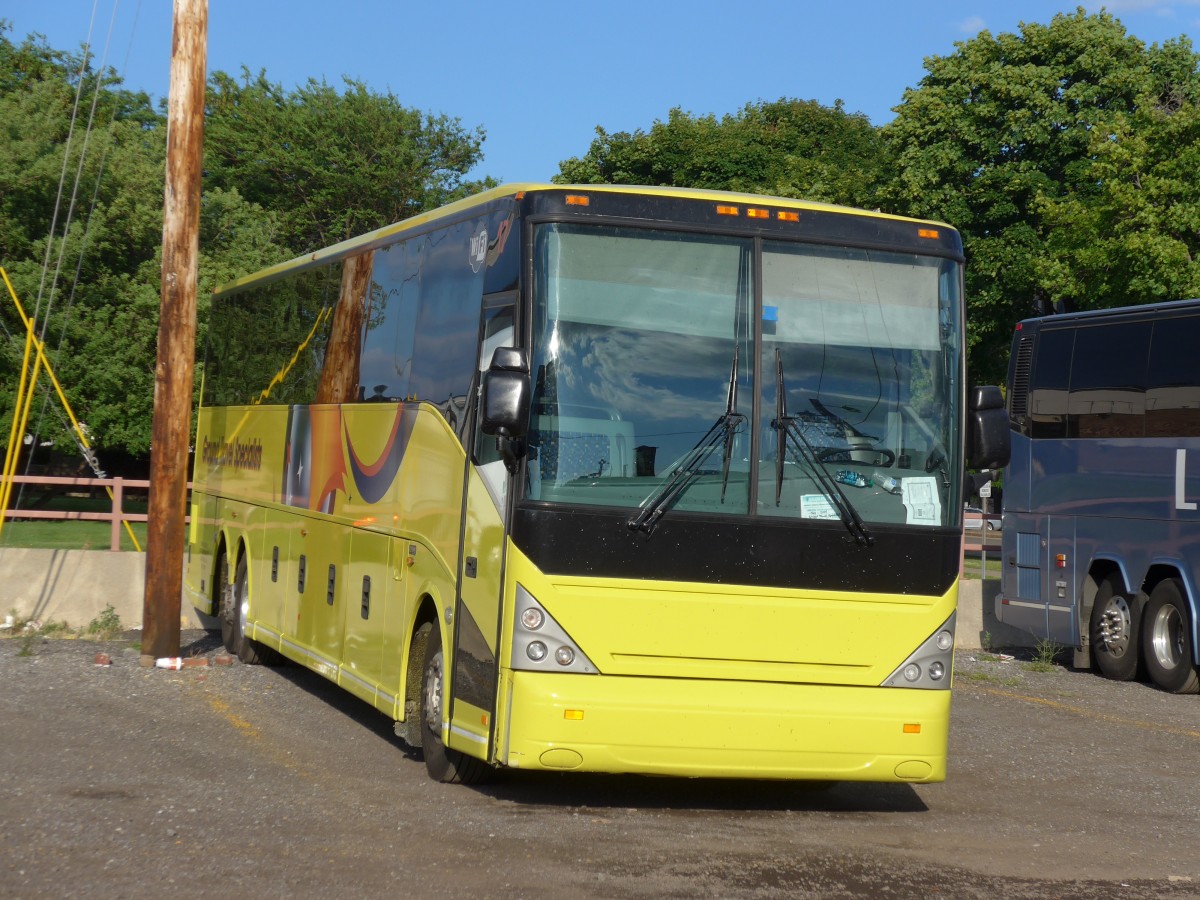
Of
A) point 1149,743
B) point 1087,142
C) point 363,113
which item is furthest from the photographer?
point 363,113

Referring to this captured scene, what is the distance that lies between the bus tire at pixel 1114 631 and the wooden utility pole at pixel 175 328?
32.2 feet

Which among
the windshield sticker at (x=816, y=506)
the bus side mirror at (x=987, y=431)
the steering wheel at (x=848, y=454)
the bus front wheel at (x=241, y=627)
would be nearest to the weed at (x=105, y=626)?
the bus front wheel at (x=241, y=627)

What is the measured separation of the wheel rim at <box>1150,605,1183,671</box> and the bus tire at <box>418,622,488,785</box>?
10.2 m

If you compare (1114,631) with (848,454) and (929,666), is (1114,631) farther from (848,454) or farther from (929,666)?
(848,454)

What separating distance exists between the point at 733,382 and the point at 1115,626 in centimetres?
1116

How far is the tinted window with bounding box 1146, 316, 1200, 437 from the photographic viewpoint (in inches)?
674

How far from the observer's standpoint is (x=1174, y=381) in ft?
57.1

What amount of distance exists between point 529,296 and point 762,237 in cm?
133

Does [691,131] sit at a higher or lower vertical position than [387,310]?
higher

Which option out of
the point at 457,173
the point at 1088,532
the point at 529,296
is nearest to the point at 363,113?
the point at 457,173

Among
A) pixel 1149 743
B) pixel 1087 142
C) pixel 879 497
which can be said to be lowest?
pixel 1149 743

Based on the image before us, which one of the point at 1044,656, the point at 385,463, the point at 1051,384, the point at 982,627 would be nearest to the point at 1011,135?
the point at 982,627

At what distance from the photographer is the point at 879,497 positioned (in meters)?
9.24

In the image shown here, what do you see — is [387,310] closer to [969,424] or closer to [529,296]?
[529,296]
